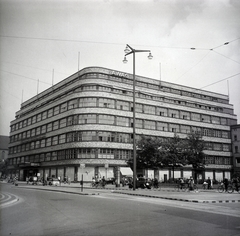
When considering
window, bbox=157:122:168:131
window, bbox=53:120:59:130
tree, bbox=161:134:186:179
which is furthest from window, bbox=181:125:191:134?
window, bbox=53:120:59:130

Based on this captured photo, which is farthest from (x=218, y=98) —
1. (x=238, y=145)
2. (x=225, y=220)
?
(x=225, y=220)

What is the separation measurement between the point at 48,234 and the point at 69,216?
9.06 feet

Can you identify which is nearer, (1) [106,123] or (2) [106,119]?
(1) [106,123]

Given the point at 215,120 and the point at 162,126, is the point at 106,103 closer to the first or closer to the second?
the point at 162,126

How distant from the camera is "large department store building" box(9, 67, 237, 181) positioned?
2079 inches

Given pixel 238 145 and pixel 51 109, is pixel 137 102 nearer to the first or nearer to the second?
pixel 51 109

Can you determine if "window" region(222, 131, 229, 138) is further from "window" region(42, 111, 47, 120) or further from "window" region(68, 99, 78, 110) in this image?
"window" region(42, 111, 47, 120)

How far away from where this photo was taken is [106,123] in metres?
53.5

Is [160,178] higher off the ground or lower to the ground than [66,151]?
lower

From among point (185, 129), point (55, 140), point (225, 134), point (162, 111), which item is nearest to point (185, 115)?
point (185, 129)

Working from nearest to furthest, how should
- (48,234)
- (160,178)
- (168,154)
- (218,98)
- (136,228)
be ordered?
(48,234) < (136,228) < (168,154) < (160,178) < (218,98)

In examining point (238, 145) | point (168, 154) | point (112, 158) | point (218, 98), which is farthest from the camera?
point (218, 98)

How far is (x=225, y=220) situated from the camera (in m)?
9.44

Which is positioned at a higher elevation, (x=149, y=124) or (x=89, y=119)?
(x=149, y=124)
